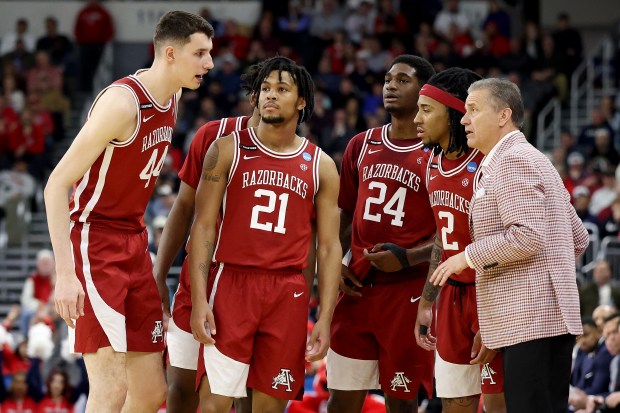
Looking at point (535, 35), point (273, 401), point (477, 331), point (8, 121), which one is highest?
point (535, 35)

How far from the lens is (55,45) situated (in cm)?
2103

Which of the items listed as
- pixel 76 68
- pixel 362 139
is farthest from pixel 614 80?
pixel 362 139

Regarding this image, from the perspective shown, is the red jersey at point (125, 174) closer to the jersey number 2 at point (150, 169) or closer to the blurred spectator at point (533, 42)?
the jersey number 2 at point (150, 169)

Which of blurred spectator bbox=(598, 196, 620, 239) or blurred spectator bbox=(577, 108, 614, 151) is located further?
blurred spectator bbox=(577, 108, 614, 151)

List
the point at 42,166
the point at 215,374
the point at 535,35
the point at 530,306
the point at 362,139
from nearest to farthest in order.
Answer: the point at 530,306, the point at 215,374, the point at 362,139, the point at 42,166, the point at 535,35

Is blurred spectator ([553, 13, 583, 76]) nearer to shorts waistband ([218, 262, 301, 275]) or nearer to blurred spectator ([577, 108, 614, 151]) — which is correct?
blurred spectator ([577, 108, 614, 151])

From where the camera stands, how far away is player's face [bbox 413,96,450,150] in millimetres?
6980

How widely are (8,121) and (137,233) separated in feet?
43.1

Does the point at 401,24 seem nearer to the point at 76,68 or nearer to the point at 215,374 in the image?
the point at 76,68

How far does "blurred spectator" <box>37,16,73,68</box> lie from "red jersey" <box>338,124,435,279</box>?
14.6m

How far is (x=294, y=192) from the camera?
266 inches

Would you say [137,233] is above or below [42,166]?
below

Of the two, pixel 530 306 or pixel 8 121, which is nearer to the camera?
pixel 530 306

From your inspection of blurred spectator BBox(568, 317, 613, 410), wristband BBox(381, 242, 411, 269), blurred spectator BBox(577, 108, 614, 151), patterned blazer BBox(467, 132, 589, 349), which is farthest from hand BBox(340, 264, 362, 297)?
blurred spectator BBox(577, 108, 614, 151)
